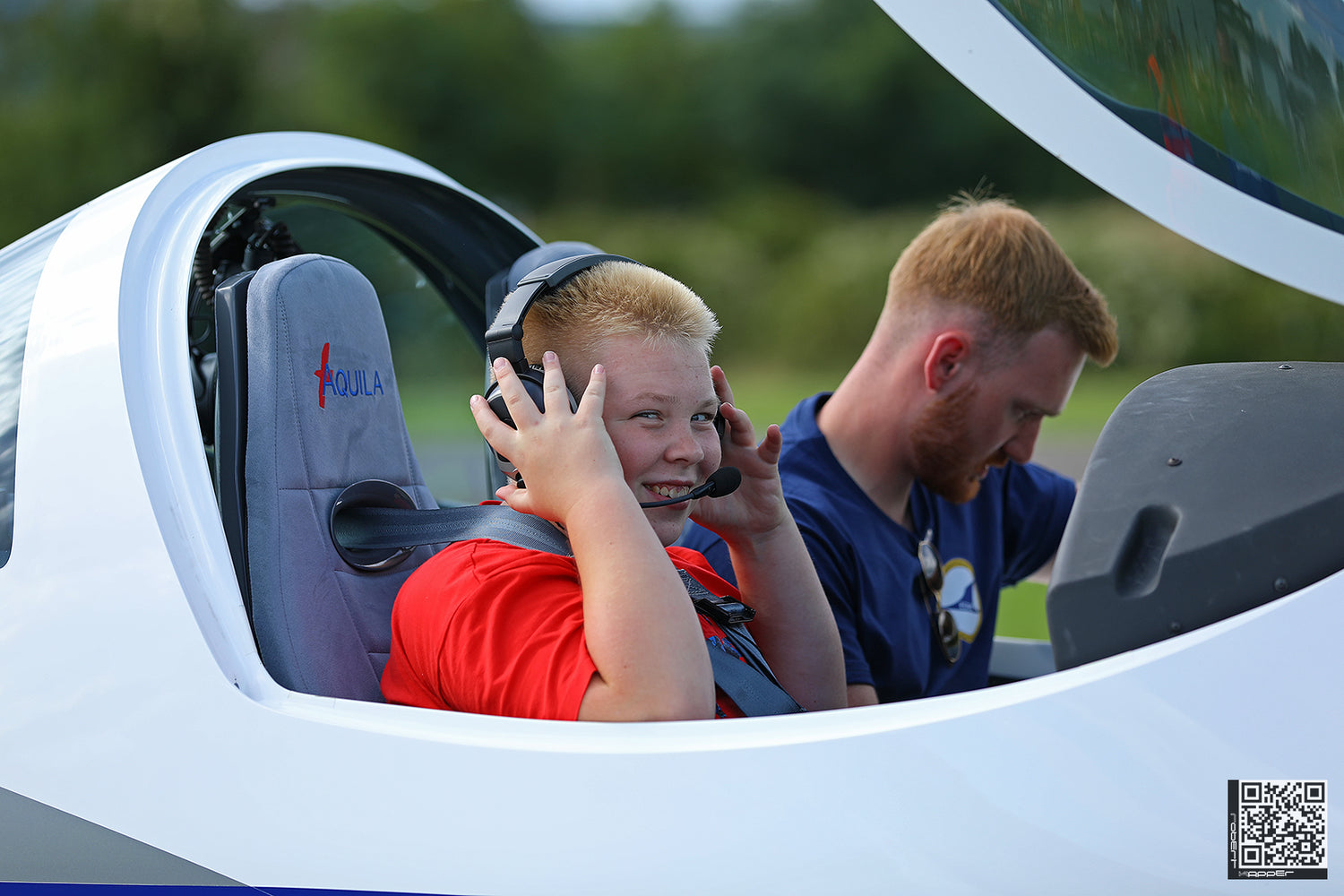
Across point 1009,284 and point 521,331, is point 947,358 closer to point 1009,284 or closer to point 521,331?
point 1009,284

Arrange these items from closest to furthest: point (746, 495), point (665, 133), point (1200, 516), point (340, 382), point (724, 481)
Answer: point (1200, 516), point (724, 481), point (340, 382), point (746, 495), point (665, 133)

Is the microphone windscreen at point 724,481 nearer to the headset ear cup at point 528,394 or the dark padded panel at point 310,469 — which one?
the headset ear cup at point 528,394

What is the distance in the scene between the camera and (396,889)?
1087 mm

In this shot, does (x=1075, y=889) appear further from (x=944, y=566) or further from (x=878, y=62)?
(x=878, y=62)

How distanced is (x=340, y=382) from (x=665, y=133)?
31120 mm

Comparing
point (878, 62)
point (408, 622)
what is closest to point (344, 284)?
point (408, 622)

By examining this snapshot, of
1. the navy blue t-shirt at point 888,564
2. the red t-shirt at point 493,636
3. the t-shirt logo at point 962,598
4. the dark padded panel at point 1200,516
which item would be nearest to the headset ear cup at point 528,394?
the red t-shirt at point 493,636

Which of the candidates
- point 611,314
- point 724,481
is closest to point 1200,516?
point 724,481

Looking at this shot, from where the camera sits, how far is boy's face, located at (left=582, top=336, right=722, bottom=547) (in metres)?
1.36

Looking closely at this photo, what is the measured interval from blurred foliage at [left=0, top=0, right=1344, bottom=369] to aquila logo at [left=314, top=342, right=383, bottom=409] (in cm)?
1346

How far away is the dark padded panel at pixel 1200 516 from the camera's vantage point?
1.01 metres

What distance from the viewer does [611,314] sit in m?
1.40

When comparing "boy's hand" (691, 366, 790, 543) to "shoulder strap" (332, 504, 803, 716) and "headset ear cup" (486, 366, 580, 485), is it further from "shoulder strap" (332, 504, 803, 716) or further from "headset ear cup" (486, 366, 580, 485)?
"headset ear cup" (486, 366, 580, 485)

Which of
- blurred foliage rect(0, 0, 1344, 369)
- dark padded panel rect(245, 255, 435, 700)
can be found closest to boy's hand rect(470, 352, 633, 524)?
dark padded panel rect(245, 255, 435, 700)
